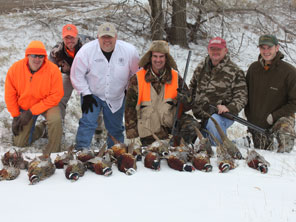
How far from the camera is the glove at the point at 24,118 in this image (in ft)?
18.7

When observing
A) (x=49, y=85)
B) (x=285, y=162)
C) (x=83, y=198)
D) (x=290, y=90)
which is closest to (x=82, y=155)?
(x=83, y=198)

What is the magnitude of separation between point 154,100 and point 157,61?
668mm

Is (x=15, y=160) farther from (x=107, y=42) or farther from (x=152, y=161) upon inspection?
(x=107, y=42)

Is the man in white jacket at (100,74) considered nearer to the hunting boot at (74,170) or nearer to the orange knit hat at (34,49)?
the orange knit hat at (34,49)

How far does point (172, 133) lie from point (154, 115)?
429mm

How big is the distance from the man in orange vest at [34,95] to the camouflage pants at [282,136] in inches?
140

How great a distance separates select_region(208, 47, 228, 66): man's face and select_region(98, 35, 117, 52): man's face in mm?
1655

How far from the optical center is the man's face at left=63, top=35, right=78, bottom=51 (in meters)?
6.09

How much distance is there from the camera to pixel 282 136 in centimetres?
530

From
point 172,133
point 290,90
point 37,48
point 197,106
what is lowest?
point 172,133

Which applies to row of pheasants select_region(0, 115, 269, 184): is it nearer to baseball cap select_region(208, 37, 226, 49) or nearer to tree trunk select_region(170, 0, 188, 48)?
baseball cap select_region(208, 37, 226, 49)

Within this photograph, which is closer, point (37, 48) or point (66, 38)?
point (37, 48)

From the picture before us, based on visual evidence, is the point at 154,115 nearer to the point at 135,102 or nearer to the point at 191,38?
the point at 135,102

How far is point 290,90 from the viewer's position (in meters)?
5.39
